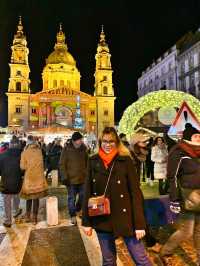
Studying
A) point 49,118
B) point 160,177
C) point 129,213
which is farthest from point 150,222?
point 49,118

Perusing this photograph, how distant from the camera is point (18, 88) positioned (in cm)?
6481

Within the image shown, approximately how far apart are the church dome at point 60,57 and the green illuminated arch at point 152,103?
202 feet

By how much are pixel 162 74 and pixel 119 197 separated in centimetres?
5798

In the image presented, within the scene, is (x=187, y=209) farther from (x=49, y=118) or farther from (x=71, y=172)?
(x=49, y=118)

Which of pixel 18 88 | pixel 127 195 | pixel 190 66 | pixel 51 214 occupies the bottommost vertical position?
pixel 51 214

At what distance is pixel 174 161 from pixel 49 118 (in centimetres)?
6296

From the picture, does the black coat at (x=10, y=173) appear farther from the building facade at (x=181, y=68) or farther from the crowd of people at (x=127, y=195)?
the building facade at (x=181, y=68)

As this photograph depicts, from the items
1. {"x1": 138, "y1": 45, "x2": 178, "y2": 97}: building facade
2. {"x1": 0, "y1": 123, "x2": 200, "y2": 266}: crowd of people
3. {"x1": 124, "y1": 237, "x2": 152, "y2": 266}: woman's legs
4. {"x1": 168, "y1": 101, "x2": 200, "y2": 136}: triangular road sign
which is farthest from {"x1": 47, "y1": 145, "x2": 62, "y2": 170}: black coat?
{"x1": 138, "y1": 45, "x2": 178, "y2": 97}: building facade

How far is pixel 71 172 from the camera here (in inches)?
265

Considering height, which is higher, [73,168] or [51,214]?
[73,168]

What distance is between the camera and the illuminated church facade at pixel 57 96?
64.2 m

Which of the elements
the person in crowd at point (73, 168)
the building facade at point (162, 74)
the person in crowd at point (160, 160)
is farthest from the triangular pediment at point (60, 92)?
the person in crowd at point (73, 168)

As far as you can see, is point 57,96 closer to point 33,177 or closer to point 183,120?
point 183,120

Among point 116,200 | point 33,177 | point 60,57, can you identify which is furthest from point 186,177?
point 60,57
